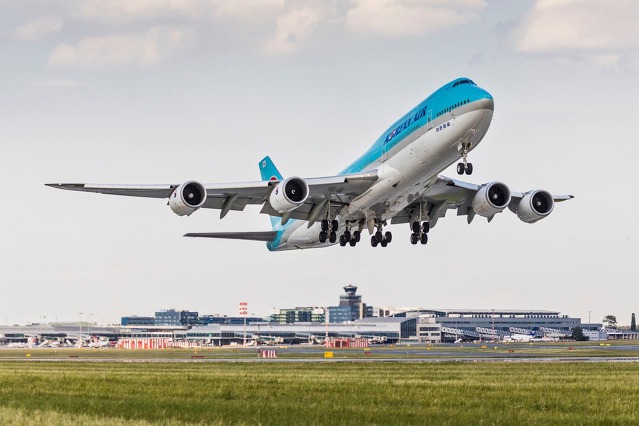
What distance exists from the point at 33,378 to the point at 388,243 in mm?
24751

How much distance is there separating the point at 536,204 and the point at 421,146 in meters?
14.0

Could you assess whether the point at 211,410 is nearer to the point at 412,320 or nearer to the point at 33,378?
the point at 33,378

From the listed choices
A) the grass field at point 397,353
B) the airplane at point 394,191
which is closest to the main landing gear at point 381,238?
the airplane at point 394,191

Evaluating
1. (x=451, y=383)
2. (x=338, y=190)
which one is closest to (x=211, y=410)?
(x=451, y=383)

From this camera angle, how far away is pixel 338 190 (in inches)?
2018

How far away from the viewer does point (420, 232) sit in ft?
186

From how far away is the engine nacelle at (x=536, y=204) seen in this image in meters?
55.8

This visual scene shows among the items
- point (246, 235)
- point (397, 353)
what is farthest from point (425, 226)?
point (397, 353)

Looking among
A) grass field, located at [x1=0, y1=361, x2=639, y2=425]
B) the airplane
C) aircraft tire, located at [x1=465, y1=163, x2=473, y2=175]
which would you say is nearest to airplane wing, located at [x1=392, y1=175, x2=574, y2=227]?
the airplane

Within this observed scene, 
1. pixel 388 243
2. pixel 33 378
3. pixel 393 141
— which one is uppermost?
pixel 393 141

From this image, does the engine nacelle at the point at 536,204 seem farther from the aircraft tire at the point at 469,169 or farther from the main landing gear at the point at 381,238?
the aircraft tire at the point at 469,169

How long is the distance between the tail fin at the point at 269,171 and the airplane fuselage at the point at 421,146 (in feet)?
43.4

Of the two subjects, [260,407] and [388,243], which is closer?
[260,407]

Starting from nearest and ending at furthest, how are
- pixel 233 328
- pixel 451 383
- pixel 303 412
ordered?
pixel 303 412 < pixel 451 383 < pixel 233 328
